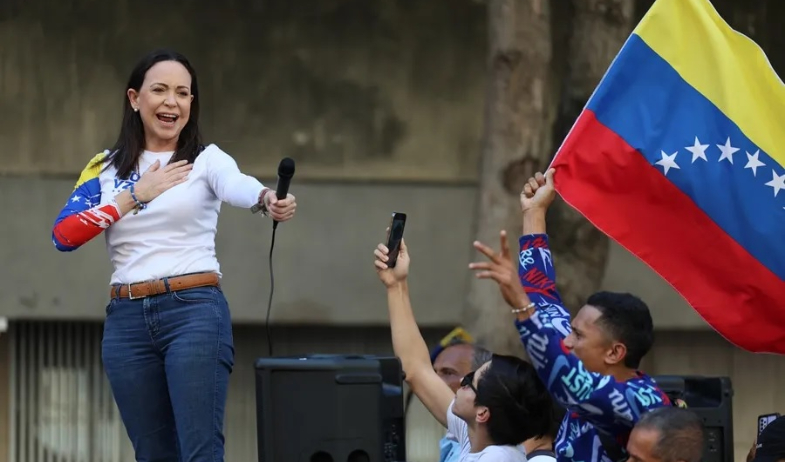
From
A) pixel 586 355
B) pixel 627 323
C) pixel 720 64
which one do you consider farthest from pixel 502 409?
pixel 720 64

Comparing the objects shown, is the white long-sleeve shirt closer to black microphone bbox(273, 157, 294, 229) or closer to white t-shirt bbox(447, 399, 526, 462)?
black microphone bbox(273, 157, 294, 229)

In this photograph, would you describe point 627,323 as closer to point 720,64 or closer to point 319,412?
point 319,412

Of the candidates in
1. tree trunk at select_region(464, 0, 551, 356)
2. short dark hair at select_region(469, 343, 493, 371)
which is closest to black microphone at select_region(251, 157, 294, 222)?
short dark hair at select_region(469, 343, 493, 371)

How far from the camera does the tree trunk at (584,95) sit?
8336mm

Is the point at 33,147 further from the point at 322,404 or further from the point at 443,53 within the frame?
the point at 322,404

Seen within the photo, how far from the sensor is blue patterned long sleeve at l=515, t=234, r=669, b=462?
4.52 metres

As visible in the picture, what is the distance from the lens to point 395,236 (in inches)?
211

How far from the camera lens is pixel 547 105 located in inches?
330

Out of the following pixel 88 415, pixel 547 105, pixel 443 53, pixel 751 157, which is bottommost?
pixel 88 415

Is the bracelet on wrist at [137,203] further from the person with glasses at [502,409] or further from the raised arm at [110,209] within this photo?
the person with glasses at [502,409]

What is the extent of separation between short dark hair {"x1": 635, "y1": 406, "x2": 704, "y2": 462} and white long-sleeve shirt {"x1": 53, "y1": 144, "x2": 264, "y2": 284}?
138 cm

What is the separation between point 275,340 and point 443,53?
2668 mm

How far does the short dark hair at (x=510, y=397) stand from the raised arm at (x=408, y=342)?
52cm

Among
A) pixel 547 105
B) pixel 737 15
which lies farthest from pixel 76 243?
pixel 737 15
